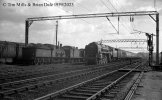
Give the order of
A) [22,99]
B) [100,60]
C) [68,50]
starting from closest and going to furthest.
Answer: [22,99] < [100,60] < [68,50]

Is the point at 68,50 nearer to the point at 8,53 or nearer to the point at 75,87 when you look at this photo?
the point at 8,53

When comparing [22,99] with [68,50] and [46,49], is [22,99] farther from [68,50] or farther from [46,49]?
[68,50]

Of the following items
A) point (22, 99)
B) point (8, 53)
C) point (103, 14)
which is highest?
point (103, 14)

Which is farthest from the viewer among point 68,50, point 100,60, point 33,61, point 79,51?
point 79,51

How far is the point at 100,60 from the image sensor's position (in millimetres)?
34906

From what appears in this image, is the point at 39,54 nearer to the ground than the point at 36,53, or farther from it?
nearer to the ground

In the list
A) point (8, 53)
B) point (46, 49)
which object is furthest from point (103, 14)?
point (8, 53)

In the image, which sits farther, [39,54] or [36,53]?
[39,54]

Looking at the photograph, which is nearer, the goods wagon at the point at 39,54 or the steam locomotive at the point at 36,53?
the steam locomotive at the point at 36,53

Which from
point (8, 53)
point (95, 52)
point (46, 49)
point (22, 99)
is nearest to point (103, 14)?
point (95, 52)

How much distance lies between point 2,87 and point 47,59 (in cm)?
2306

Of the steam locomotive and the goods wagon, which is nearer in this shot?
the steam locomotive

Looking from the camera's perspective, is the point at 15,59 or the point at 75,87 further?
the point at 15,59

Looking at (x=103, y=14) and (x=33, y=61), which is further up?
(x=103, y=14)
